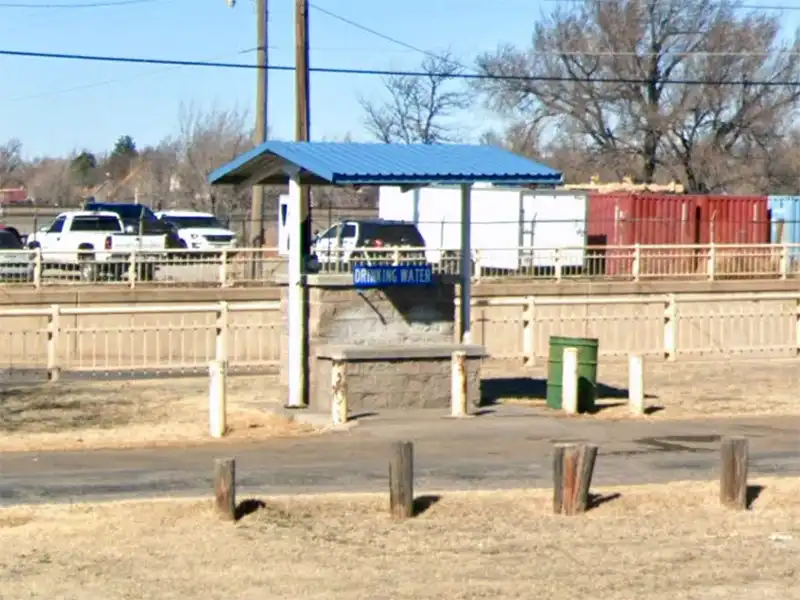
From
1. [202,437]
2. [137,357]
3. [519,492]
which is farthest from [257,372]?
[519,492]

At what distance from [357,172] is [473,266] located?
1573 cm

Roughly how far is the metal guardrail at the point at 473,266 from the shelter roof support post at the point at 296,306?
10601 millimetres

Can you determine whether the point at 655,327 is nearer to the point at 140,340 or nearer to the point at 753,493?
the point at 140,340

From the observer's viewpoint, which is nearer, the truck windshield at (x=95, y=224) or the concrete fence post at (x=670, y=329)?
the concrete fence post at (x=670, y=329)

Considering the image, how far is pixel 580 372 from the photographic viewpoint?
1850cm

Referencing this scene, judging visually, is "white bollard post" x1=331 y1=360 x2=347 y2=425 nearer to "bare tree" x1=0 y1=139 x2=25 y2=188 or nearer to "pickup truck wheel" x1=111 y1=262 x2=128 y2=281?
"pickup truck wheel" x1=111 y1=262 x2=128 y2=281

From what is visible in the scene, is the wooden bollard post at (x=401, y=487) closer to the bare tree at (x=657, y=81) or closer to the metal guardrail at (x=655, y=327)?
the metal guardrail at (x=655, y=327)

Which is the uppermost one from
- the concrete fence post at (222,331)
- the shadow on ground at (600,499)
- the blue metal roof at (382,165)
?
the blue metal roof at (382,165)

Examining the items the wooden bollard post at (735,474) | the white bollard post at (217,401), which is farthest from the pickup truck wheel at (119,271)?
the wooden bollard post at (735,474)

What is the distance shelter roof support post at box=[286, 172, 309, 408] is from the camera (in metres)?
17.9

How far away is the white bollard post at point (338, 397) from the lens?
16.7 m

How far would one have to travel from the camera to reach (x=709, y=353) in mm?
24953

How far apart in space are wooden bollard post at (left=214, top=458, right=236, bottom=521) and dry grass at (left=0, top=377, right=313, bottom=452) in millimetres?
4416

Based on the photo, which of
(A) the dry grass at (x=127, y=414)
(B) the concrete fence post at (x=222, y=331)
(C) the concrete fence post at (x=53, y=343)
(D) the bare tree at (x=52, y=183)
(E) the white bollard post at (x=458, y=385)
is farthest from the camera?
(D) the bare tree at (x=52, y=183)
